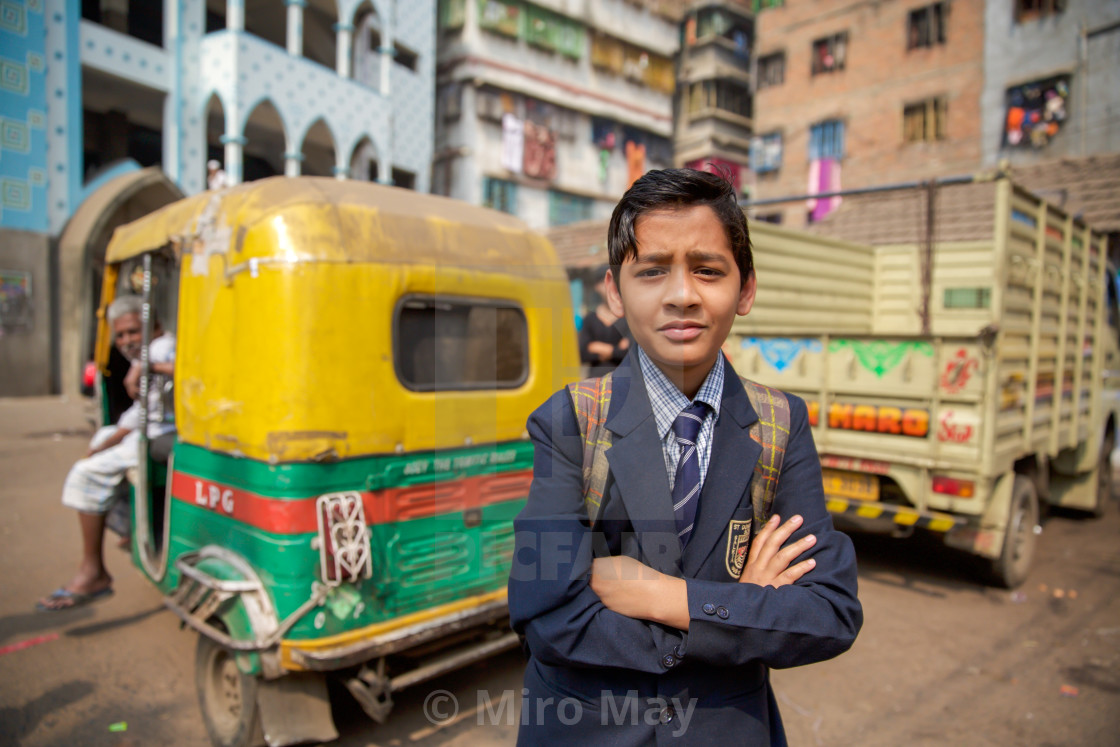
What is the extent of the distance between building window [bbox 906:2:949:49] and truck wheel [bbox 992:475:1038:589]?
1979 cm

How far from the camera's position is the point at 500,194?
2317 cm

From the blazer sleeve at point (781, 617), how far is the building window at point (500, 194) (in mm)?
22157

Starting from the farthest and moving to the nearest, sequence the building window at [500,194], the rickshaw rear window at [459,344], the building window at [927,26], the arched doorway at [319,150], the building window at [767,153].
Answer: the building window at [767,153], the building window at [500,194], the building window at [927,26], the arched doorway at [319,150], the rickshaw rear window at [459,344]

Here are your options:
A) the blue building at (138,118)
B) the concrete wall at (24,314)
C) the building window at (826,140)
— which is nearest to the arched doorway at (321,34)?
the blue building at (138,118)

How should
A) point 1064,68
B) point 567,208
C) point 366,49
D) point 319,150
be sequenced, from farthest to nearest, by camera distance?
point 567,208, point 319,150, point 366,49, point 1064,68

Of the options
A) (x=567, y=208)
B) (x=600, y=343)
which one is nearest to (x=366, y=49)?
(x=567, y=208)

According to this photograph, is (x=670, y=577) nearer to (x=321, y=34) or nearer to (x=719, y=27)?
(x=321, y=34)

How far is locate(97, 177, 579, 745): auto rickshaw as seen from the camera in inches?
99.0

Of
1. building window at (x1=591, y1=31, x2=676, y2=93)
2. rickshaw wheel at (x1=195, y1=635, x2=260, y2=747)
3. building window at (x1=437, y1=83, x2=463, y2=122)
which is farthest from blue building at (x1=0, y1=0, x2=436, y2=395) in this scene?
rickshaw wheel at (x1=195, y1=635, x2=260, y2=747)

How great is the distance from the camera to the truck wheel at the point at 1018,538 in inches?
177

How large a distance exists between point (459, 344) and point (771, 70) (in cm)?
2472

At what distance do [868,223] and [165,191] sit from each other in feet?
40.5

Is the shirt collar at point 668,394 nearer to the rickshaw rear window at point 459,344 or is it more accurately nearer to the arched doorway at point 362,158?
the rickshaw rear window at point 459,344

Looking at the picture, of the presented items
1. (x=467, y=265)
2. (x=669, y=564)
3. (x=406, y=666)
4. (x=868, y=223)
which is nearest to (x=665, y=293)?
(x=669, y=564)
